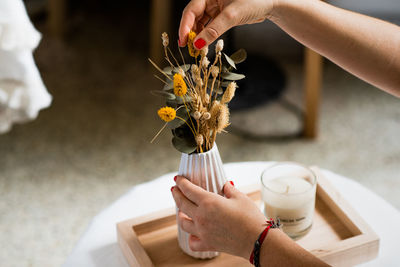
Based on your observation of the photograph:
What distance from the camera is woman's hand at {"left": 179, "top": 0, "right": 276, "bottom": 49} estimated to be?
0.84 meters

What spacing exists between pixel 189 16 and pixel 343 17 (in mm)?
314

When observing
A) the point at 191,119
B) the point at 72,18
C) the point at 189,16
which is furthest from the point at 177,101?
the point at 72,18

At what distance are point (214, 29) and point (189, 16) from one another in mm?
88

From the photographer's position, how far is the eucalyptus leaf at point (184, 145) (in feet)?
2.74

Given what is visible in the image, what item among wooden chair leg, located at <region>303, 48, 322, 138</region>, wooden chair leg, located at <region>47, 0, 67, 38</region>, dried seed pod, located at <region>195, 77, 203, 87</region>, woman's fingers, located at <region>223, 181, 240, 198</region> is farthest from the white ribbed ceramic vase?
wooden chair leg, located at <region>47, 0, 67, 38</region>

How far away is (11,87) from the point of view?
144cm

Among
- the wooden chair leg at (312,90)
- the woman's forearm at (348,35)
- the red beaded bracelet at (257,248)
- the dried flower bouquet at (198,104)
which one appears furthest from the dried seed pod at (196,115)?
the wooden chair leg at (312,90)

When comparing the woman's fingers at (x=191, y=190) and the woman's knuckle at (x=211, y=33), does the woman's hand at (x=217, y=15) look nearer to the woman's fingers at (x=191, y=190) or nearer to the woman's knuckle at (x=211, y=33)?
the woman's knuckle at (x=211, y=33)

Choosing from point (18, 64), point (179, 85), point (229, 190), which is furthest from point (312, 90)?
point (179, 85)

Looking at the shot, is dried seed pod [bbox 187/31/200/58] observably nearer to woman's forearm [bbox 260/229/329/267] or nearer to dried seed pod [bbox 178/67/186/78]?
dried seed pod [bbox 178/67/186/78]

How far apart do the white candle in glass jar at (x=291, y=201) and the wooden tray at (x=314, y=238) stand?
4 centimetres

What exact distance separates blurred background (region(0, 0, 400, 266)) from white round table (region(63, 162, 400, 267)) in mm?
682

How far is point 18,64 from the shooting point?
137 cm

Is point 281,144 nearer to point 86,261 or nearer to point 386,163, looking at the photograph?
point 386,163
